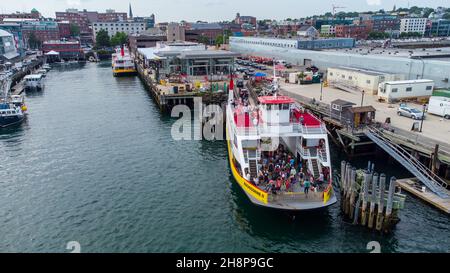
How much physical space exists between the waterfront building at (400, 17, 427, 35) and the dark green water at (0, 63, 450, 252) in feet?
619

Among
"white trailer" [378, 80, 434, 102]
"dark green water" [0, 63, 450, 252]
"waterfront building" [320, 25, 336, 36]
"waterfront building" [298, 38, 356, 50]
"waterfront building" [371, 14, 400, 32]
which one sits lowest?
"dark green water" [0, 63, 450, 252]

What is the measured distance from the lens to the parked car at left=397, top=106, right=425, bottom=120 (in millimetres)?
37394

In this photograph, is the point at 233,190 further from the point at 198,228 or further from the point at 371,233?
the point at 371,233

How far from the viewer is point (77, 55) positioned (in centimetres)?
15212

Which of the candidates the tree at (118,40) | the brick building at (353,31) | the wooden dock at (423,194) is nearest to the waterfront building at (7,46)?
the tree at (118,40)

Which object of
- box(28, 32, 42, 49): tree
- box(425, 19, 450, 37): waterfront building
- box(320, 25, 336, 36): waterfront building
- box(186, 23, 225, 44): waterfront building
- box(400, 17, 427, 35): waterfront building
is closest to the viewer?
box(28, 32, 42, 49): tree

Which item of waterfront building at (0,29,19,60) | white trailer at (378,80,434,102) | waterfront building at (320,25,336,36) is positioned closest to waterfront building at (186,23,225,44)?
waterfront building at (320,25,336,36)

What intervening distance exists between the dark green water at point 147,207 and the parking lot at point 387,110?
498cm

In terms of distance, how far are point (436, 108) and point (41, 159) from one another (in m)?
43.9

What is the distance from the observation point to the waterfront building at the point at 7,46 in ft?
368

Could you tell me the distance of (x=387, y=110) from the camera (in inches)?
1678

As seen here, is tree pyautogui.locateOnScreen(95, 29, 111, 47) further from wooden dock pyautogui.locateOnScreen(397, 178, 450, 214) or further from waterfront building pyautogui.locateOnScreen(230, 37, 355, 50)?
wooden dock pyautogui.locateOnScreen(397, 178, 450, 214)

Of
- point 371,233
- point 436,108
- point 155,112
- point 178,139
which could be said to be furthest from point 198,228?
point 155,112

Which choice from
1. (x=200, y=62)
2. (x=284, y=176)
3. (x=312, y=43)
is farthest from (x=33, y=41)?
(x=284, y=176)
